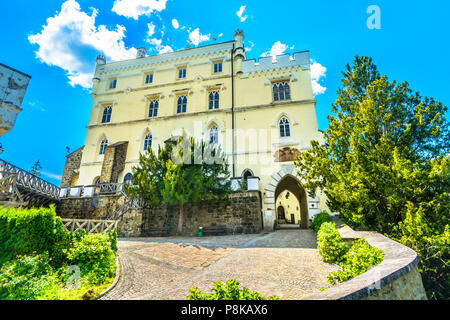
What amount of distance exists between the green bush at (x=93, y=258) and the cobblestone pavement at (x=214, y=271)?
0.46 meters

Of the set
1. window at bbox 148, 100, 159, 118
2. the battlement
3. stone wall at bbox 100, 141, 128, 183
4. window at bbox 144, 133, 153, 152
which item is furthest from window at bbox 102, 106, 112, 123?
the battlement

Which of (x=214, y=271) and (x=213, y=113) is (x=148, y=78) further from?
(x=214, y=271)

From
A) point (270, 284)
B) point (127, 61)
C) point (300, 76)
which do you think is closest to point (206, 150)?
point (270, 284)

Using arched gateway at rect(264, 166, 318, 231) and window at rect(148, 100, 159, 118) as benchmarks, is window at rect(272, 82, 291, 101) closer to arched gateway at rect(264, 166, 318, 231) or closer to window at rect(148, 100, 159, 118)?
arched gateway at rect(264, 166, 318, 231)

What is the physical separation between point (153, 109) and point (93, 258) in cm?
1947

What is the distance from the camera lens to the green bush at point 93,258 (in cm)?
493

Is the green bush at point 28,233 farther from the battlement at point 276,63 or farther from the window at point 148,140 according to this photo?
the battlement at point 276,63

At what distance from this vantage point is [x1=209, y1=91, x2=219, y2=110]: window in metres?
21.4

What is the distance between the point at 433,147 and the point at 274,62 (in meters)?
16.4

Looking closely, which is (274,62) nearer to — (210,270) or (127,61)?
(127,61)

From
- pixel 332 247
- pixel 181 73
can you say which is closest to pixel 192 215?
pixel 332 247

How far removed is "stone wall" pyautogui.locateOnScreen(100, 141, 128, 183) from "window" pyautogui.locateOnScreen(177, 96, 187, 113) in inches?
A: 260

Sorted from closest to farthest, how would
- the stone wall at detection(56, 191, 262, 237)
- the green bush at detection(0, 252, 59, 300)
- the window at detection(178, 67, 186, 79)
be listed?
the green bush at detection(0, 252, 59, 300)
the stone wall at detection(56, 191, 262, 237)
the window at detection(178, 67, 186, 79)

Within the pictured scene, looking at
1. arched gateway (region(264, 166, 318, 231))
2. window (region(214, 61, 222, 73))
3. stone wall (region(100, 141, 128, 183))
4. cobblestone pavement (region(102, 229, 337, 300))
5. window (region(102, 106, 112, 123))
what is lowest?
cobblestone pavement (region(102, 229, 337, 300))
